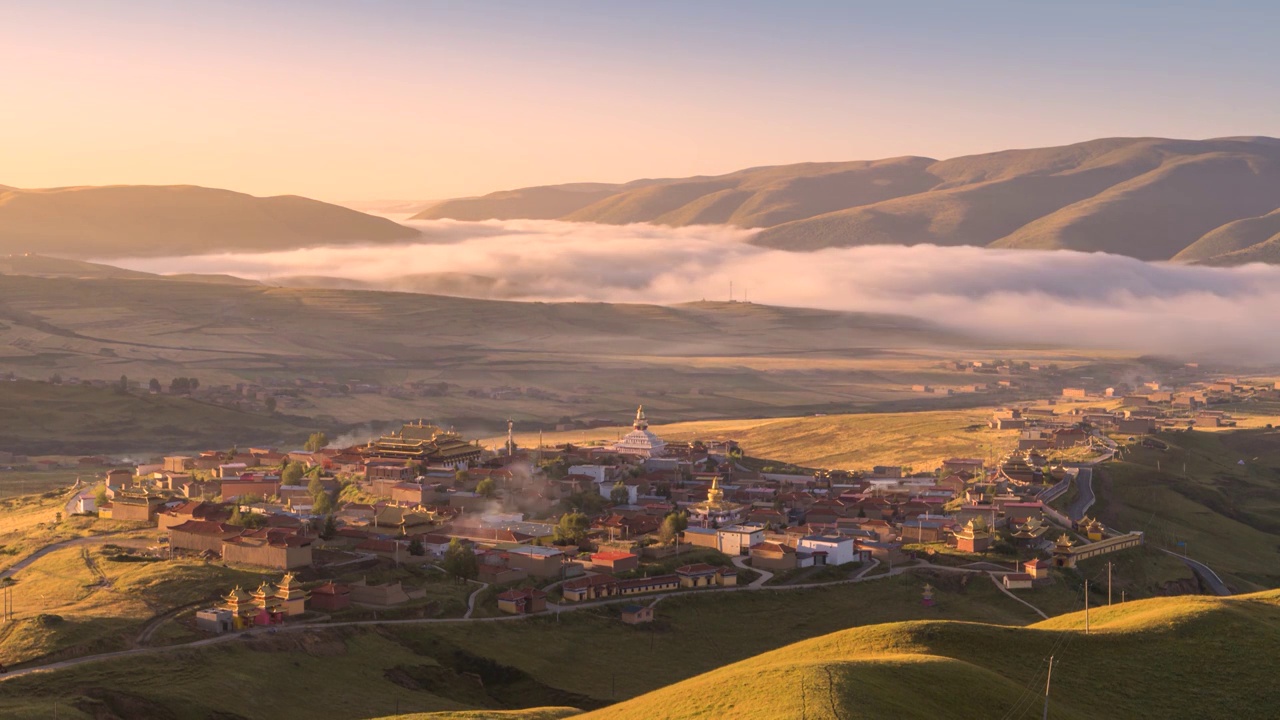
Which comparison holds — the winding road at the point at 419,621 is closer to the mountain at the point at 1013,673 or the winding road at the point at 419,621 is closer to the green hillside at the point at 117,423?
the mountain at the point at 1013,673

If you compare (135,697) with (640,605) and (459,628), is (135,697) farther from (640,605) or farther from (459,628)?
(640,605)

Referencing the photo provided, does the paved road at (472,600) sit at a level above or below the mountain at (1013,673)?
below

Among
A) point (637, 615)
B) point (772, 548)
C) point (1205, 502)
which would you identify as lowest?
point (1205, 502)

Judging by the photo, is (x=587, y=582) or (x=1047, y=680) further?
(x=587, y=582)

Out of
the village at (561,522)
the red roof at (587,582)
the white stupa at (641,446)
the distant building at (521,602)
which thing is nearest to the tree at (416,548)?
the village at (561,522)

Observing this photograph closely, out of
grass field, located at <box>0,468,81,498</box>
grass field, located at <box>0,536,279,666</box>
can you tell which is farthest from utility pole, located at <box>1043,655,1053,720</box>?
grass field, located at <box>0,468,81,498</box>

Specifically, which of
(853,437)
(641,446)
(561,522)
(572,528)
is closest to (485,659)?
(572,528)

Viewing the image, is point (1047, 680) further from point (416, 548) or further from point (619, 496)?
point (619, 496)

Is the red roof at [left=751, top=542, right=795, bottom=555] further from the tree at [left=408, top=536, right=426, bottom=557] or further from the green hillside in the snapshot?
the green hillside
